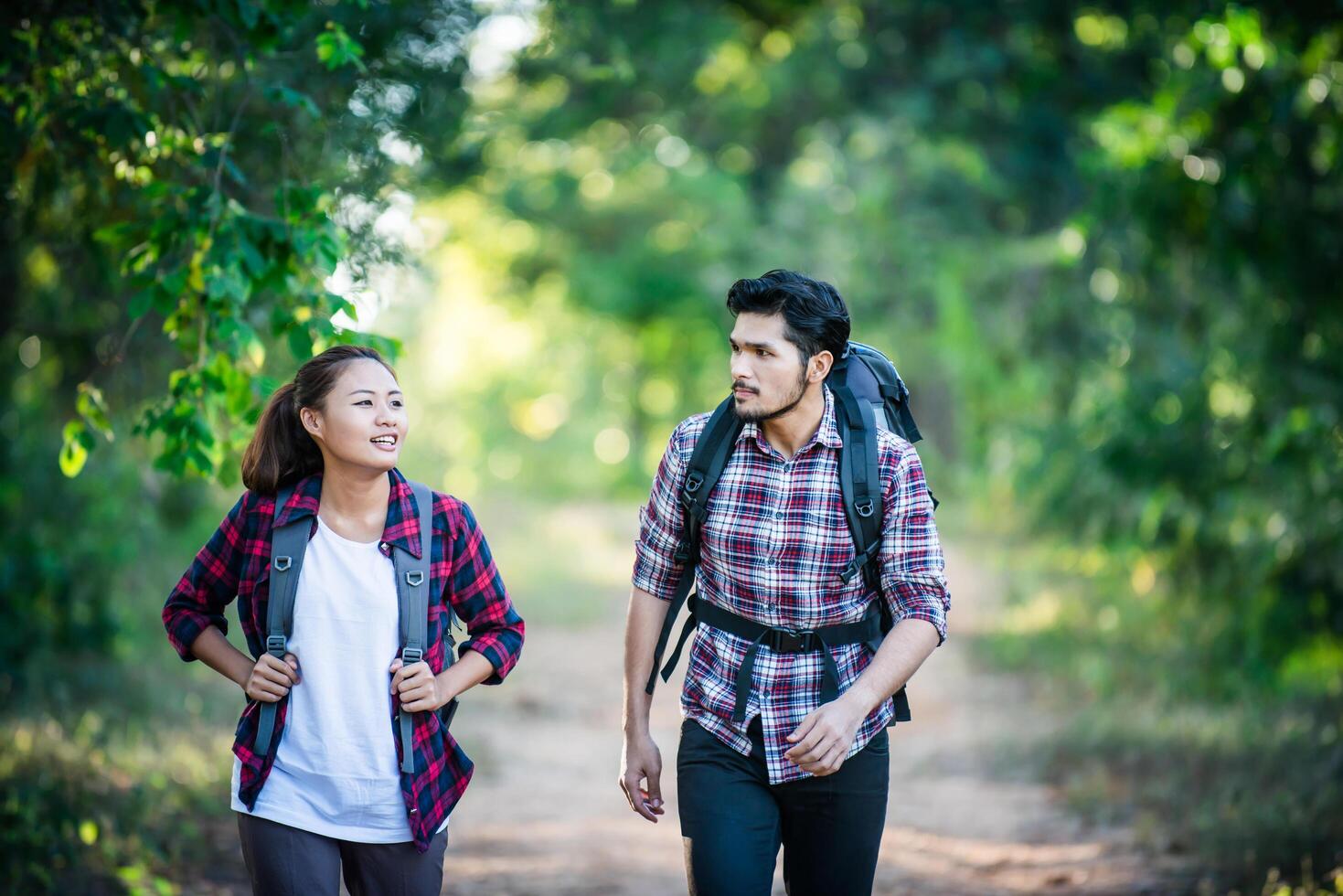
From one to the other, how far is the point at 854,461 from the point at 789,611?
427 millimetres

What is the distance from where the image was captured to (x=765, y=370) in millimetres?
3387

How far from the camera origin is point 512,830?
25.8 ft

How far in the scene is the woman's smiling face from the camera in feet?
10.4

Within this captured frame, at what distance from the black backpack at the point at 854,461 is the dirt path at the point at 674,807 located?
11.5 ft

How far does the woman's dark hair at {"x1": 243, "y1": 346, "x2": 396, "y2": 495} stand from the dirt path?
3.74 metres

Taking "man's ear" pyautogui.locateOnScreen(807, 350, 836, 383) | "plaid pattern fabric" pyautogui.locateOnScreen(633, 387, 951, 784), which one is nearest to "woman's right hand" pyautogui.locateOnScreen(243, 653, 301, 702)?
"plaid pattern fabric" pyautogui.locateOnScreen(633, 387, 951, 784)

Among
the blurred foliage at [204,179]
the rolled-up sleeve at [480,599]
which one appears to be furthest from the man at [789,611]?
the blurred foliage at [204,179]

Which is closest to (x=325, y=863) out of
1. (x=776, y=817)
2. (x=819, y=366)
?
(x=776, y=817)

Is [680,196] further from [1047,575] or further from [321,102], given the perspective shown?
[321,102]

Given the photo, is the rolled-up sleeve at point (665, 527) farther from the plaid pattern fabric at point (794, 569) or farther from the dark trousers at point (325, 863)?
the dark trousers at point (325, 863)

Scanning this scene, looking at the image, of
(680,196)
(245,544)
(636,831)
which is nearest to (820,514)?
(245,544)

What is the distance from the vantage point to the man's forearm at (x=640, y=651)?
357 centimetres

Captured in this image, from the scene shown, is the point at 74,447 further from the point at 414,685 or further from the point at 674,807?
the point at 674,807

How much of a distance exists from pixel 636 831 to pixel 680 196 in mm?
15365
